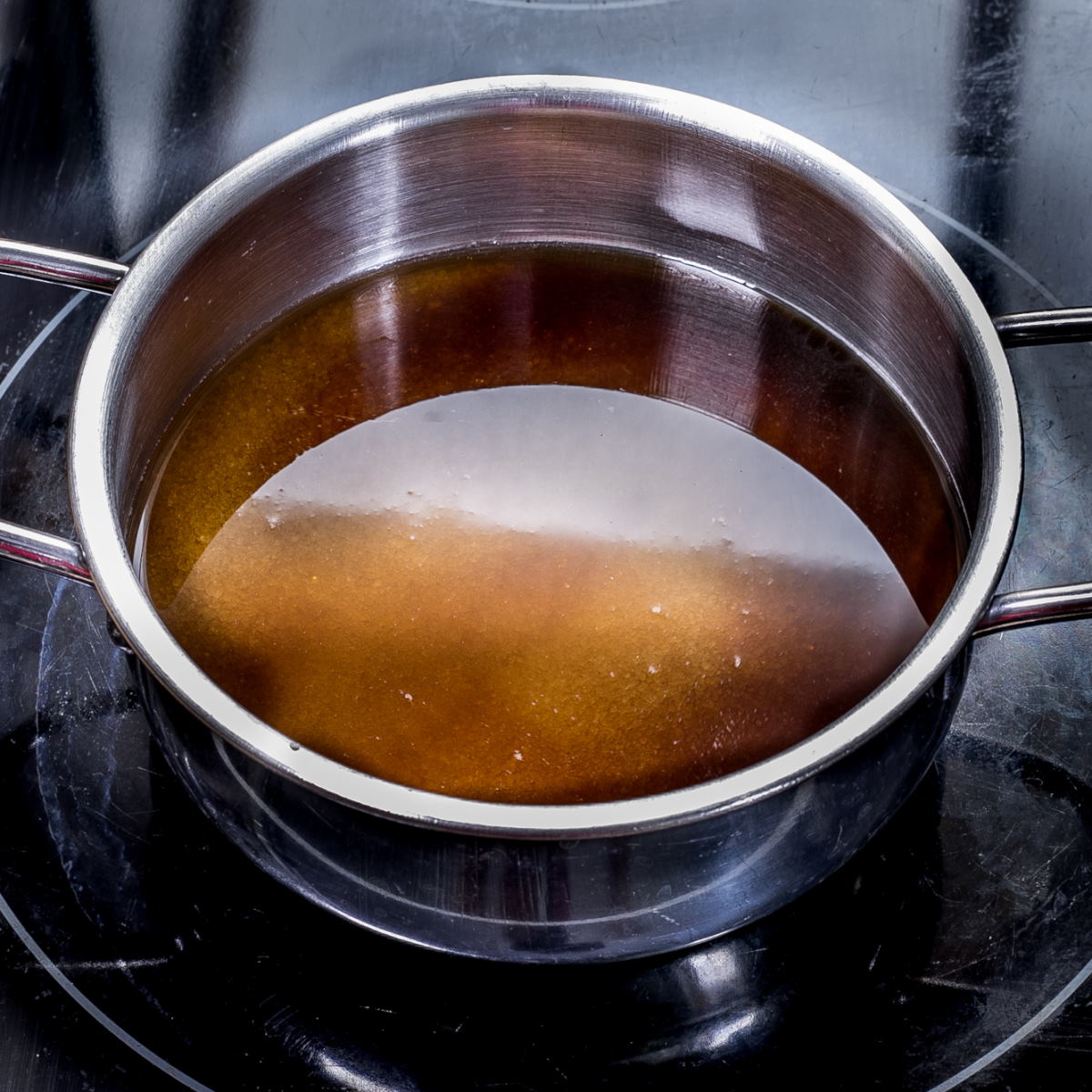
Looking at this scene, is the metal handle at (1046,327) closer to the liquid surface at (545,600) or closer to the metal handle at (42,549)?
the liquid surface at (545,600)

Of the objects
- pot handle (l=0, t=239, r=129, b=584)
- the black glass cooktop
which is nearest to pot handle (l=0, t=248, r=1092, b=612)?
pot handle (l=0, t=239, r=129, b=584)

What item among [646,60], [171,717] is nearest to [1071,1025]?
[171,717]

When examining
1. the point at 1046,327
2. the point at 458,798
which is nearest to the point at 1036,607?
the point at 1046,327

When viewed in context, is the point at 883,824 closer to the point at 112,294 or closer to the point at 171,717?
the point at 171,717

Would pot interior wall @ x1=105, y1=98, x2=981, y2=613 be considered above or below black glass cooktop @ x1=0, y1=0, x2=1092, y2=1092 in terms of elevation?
above

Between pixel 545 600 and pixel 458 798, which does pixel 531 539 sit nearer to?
pixel 545 600

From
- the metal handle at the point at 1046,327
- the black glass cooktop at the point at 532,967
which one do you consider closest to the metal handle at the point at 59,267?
the black glass cooktop at the point at 532,967

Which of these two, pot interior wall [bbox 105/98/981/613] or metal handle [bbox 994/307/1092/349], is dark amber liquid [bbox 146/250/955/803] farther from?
metal handle [bbox 994/307/1092/349]
